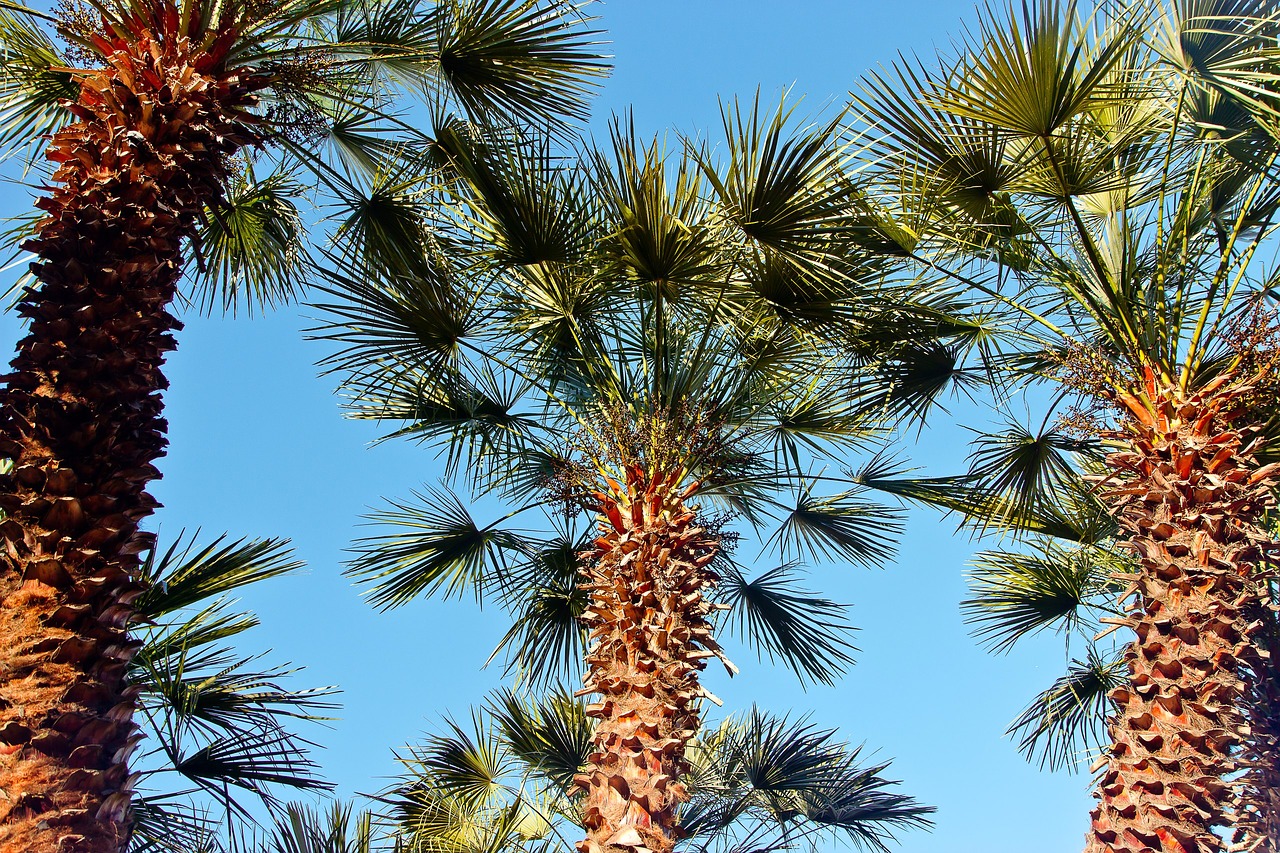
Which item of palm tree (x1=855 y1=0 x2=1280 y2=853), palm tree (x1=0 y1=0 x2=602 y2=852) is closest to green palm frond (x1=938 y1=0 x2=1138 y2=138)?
palm tree (x1=855 y1=0 x2=1280 y2=853)

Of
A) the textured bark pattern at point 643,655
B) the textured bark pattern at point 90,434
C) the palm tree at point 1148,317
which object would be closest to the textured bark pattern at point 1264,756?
the palm tree at point 1148,317

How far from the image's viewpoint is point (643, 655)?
18.4 ft

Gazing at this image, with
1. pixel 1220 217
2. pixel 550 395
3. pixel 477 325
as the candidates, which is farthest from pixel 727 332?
pixel 1220 217

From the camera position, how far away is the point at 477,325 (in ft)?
24.0

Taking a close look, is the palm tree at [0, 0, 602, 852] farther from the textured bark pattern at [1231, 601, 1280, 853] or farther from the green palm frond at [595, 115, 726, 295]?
the textured bark pattern at [1231, 601, 1280, 853]

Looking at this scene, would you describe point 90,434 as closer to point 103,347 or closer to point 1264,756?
point 103,347

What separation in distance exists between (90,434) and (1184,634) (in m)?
5.05

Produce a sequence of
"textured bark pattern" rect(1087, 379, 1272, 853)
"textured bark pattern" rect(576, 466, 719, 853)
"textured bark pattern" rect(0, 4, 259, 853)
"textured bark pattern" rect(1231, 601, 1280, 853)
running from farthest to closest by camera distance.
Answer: "textured bark pattern" rect(1231, 601, 1280, 853), "textured bark pattern" rect(576, 466, 719, 853), "textured bark pattern" rect(1087, 379, 1272, 853), "textured bark pattern" rect(0, 4, 259, 853)

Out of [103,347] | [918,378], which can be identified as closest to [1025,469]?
[918,378]

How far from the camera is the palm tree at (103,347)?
11.8 ft

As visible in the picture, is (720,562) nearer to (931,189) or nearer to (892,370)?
(892,370)

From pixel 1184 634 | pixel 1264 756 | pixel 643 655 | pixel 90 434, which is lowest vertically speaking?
pixel 90 434

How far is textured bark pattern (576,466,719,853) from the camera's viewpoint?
528cm

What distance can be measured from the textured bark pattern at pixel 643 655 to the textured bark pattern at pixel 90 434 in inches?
94.7
